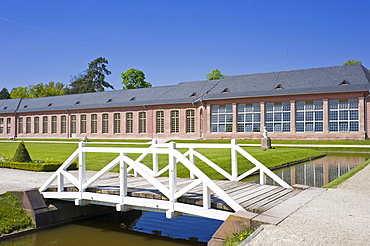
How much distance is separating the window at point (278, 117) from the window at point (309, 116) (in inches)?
43.1

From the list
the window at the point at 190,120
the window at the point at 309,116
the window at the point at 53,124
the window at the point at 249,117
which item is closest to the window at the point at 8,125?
the window at the point at 53,124

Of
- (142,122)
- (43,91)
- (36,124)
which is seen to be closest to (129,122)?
(142,122)

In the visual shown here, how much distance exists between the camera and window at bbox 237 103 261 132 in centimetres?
4259

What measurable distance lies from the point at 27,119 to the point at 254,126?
1667 inches

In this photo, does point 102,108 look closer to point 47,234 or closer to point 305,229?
point 47,234

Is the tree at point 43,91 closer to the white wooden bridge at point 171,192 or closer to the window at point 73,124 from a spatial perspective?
the window at point 73,124

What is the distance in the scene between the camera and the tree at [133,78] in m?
77.8

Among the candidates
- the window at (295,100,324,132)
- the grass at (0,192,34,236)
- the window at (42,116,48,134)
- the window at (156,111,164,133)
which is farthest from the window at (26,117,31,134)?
the grass at (0,192,34,236)

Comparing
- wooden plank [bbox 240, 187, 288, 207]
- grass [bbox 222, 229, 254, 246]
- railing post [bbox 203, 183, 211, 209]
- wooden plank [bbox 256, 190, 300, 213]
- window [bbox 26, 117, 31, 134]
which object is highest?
window [bbox 26, 117, 31, 134]

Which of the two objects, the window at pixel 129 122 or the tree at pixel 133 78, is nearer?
the window at pixel 129 122

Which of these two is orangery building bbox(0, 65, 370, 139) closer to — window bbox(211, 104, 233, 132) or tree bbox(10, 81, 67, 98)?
window bbox(211, 104, 233, 132)

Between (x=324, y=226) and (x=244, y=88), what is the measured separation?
38.9 meters

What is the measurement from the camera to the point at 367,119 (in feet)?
123

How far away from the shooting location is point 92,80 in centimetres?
9075
